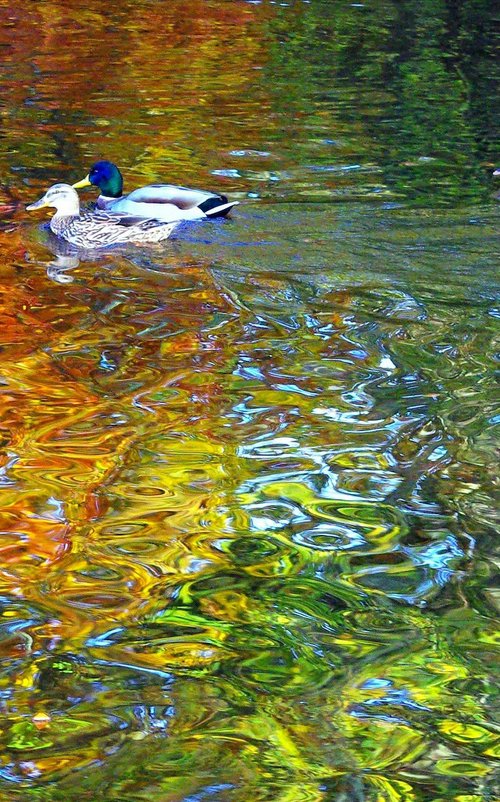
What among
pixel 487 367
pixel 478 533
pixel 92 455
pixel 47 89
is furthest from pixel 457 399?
pixel 47 89

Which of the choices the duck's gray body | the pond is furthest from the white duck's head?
the duck's gray body

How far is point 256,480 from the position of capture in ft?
18.5

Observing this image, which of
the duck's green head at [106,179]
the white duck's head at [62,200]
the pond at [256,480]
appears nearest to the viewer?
the pond at [256,480]

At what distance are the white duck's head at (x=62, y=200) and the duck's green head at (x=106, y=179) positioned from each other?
471mm

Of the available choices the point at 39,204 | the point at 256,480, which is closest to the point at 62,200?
the point at 39,204

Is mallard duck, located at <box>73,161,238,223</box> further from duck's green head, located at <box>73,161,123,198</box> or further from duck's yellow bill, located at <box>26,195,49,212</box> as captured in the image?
duck's yellow bill, located at <box>26,195,49,212</box>

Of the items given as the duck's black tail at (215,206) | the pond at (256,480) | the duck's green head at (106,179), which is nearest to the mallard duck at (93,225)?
the pond at (256,480)

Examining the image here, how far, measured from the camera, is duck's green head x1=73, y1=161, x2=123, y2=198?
1012cm

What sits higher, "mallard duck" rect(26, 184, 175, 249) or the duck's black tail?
the duck's black tail

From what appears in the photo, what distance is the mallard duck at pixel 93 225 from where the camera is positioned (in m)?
9.34

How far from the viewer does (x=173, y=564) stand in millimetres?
4934

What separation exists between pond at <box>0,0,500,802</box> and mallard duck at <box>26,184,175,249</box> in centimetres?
11

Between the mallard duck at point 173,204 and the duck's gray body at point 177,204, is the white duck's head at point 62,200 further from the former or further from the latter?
the duck's gray body at point 177,204

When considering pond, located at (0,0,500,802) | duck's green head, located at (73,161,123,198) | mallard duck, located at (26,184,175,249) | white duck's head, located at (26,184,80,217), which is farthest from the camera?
duck's green head, located at (73,161,123,198)
